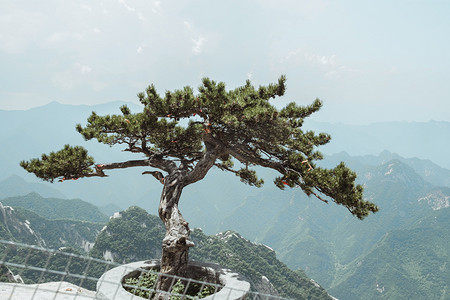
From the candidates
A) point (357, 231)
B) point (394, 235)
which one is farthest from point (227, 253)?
point (357, 231)

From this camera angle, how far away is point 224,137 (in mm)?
6980

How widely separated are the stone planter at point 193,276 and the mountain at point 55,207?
390ft

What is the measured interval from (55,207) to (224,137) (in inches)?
5323

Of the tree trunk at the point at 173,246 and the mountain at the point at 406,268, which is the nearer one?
the tree trunk at the point at 173,246

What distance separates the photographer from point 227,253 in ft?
163

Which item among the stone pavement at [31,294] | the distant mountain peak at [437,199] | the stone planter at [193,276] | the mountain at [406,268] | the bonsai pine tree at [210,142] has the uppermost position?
the distant mountain peak at [437,199]

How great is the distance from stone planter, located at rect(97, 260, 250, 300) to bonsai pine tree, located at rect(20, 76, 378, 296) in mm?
623

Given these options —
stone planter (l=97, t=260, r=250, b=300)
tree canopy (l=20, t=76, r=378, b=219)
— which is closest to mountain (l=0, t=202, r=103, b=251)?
tree canopy (l=20, t=76, r=378, b=219)

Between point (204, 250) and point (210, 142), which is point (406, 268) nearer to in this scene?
point (204, 250)

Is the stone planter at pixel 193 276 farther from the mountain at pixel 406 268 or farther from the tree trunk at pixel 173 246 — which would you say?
the mountain at pixel 406 268

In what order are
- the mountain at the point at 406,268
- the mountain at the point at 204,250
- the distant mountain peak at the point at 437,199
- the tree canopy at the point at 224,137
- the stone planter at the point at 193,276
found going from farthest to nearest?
1. the distant mountain peak at the point at 437,199
2. the mountain at the point at 406,268
3. the mountain at the point at 204,250
4. the tree canopy at the point at 224,137
5. the stone planter at the point at 193,276

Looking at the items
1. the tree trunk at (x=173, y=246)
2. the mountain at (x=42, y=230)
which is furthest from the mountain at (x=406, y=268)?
the tree trunk at (x=173, y=246)

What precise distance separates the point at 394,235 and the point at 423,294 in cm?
3277

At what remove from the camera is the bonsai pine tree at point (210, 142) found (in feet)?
19.2
